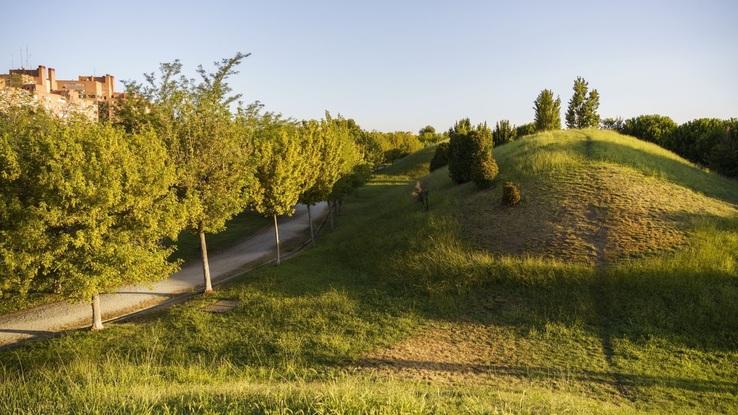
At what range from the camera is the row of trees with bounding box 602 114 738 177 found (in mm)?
34156

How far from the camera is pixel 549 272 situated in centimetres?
1625

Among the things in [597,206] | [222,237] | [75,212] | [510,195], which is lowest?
[222,237]

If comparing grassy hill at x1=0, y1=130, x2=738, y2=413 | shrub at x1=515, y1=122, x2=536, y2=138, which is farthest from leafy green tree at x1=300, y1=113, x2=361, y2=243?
shrub at x1=515, y1=122, x2=536, y2=138

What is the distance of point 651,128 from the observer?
46.2m

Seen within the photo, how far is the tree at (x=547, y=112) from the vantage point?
4069cm

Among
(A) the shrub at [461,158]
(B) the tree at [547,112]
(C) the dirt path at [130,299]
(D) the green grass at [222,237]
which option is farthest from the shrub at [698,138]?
(C) the dirt path at [130,299]

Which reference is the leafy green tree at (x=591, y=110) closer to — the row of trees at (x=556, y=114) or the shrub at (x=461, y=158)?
the row of trees at (x=556, y=114)

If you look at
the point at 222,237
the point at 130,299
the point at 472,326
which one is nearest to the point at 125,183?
the point at 130,299

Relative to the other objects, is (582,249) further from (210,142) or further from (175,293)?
(175,293)

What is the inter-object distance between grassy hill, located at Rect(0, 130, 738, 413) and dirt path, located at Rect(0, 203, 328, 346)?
1.91 m

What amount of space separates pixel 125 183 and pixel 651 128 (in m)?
47.9

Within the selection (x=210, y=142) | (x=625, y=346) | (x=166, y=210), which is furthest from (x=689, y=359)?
(x=210, y=142)

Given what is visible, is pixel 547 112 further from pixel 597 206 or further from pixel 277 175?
pixel 277 175

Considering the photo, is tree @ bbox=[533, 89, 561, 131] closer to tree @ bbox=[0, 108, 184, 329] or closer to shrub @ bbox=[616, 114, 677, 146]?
shrub @ bbox=[616, 114, 677, 146]
